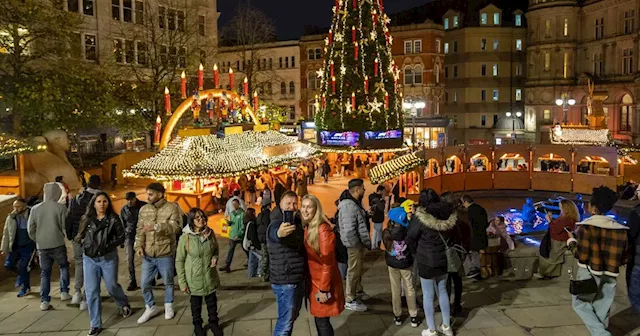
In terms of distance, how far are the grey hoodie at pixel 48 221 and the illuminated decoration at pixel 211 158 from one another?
7417 mm

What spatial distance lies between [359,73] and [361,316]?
20757 millimetres

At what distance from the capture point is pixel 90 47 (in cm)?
3528

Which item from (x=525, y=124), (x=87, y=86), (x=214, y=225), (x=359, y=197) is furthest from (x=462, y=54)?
(x=359, y=197)

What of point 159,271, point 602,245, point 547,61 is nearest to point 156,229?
point 159,271

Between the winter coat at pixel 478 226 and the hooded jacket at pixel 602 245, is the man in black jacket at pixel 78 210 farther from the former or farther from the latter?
the hooded jacket at pixel 602 245

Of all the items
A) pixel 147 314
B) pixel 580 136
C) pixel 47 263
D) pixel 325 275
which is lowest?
pixel 147 314

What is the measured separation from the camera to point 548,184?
2966 centimetres

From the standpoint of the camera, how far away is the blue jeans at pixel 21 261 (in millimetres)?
9781

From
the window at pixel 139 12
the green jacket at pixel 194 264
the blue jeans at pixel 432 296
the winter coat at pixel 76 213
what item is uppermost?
the window at pixel 139 12

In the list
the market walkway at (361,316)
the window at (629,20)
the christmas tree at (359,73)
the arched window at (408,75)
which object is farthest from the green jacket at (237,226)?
the arched window at (408,75)

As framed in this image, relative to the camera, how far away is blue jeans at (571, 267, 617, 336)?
686 centimetres

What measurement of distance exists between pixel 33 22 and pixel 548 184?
25.8 metres

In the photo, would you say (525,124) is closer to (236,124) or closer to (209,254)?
(236,124)

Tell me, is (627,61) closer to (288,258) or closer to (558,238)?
(558,238)
